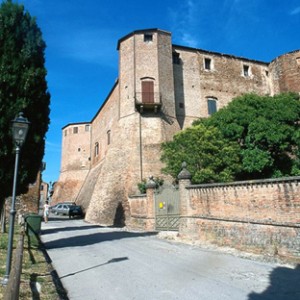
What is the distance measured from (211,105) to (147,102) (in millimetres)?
8197

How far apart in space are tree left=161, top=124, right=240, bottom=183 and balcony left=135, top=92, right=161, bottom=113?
6590 mm

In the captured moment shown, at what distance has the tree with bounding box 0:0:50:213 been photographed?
32.1 feet

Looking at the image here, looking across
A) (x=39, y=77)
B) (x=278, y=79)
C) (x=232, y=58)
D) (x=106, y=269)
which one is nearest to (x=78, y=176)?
(x=232, y=58)

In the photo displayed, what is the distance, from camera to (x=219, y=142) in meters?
18.4

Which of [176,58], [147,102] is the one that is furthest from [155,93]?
[176,58]

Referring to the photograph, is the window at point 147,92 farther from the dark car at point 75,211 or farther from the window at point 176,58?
the dark car at point 75,211

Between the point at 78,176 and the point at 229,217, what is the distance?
37.4 metres

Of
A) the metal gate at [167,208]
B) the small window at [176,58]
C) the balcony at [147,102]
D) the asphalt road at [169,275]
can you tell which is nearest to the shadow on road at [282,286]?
the asphalt road at [169,275]

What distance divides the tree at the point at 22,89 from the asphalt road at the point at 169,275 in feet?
10.9

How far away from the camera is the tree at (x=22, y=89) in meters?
9.79

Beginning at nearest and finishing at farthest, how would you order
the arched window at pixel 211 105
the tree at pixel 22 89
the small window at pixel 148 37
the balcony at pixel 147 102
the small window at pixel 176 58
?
the tree at pixel 22 89 < the balcony at pixel 147 102 < the small window at pixel 148 37 < the small window at pixel 176 58 < the arched window at pixel 211 105

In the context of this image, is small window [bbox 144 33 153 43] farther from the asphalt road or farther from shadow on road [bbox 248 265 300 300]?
shadow on road [bbox 248 265 300 300]

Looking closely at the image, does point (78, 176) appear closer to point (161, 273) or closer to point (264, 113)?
point (264, 113)

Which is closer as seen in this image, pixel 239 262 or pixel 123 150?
pixel 239 262
